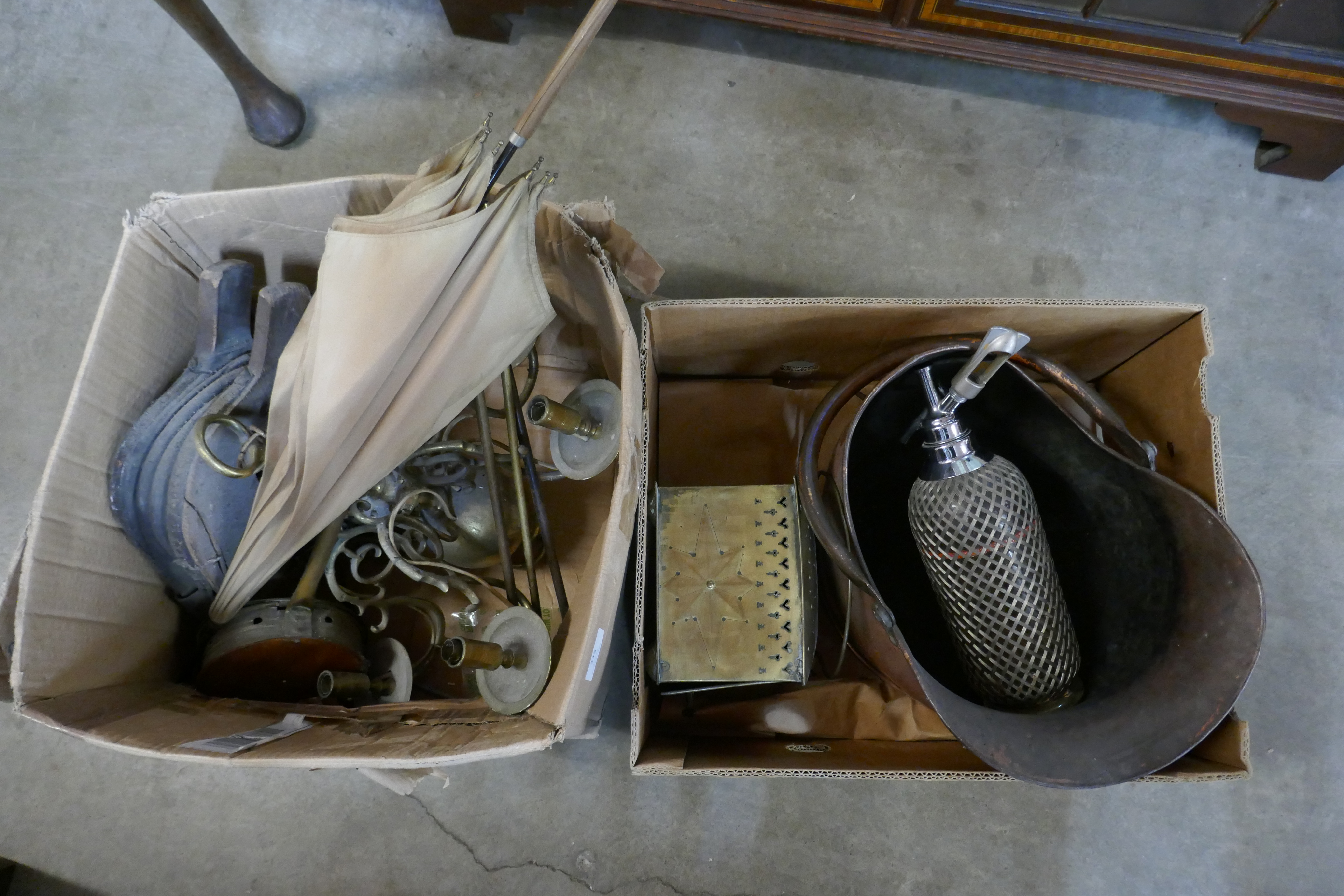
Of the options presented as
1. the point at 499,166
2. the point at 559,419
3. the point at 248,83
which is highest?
the point at 248,83

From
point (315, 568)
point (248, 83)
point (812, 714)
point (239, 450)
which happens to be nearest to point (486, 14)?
point (248, 83)

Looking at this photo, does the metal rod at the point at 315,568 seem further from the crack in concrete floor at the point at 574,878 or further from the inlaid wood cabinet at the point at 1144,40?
the inlaid wood cabinet at the point at 1144,40

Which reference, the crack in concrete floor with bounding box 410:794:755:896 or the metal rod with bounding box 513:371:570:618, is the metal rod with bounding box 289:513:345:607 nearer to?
the metal rod with bounding box 513:371:570:618

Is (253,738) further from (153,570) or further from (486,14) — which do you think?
(486,14)

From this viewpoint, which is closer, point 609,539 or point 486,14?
point 609,539

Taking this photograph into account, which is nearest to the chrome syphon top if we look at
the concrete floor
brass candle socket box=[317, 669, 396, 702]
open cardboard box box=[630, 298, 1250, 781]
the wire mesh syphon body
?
the wire mesh syphon body

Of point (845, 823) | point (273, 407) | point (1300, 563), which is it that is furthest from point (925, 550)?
point (1300, 563)

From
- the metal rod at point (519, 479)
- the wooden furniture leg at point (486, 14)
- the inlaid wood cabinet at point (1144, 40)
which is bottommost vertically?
the metal rod at point (519, 479)

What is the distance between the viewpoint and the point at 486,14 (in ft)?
4.04

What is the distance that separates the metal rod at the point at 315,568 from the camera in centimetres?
82

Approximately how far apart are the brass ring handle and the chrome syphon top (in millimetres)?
699

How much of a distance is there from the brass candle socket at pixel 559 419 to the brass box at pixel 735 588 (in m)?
0.13

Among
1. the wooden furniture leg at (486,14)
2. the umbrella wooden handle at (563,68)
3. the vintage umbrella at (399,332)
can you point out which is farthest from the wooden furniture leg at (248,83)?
the umbrella wooden handle at (563,68)

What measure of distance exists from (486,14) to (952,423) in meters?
1.05
